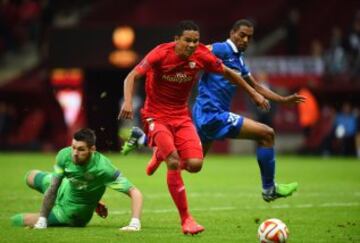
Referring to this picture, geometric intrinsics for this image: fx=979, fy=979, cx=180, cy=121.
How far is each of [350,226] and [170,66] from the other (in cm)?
285

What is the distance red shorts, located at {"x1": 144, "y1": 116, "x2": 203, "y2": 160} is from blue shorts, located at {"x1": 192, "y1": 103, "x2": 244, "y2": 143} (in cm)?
119

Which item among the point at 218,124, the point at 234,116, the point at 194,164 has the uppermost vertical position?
the point at 234,116

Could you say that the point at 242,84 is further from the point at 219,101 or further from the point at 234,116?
the point at 219,101

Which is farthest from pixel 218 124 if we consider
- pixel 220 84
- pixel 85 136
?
pixel 85 136

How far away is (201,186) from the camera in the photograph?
18672mm

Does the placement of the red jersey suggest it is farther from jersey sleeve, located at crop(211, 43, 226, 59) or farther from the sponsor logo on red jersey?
jersey sleeve, located at crop(211, 43, 226, 59)

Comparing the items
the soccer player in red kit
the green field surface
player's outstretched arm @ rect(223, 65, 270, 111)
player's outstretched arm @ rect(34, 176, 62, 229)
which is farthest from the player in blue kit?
player's outstretched arm @ rect(34, 176, 62, 229)

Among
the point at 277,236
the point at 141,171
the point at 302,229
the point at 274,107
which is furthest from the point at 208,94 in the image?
the point at 274,107

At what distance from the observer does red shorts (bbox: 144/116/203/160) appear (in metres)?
11.5

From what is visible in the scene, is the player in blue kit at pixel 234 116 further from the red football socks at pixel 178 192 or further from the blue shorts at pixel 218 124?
the red football socks at pixel 178 192

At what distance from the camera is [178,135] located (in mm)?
11711

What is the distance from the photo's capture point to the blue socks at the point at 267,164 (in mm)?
13047

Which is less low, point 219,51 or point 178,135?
point 219,51

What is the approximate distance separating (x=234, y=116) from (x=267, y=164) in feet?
2.55
